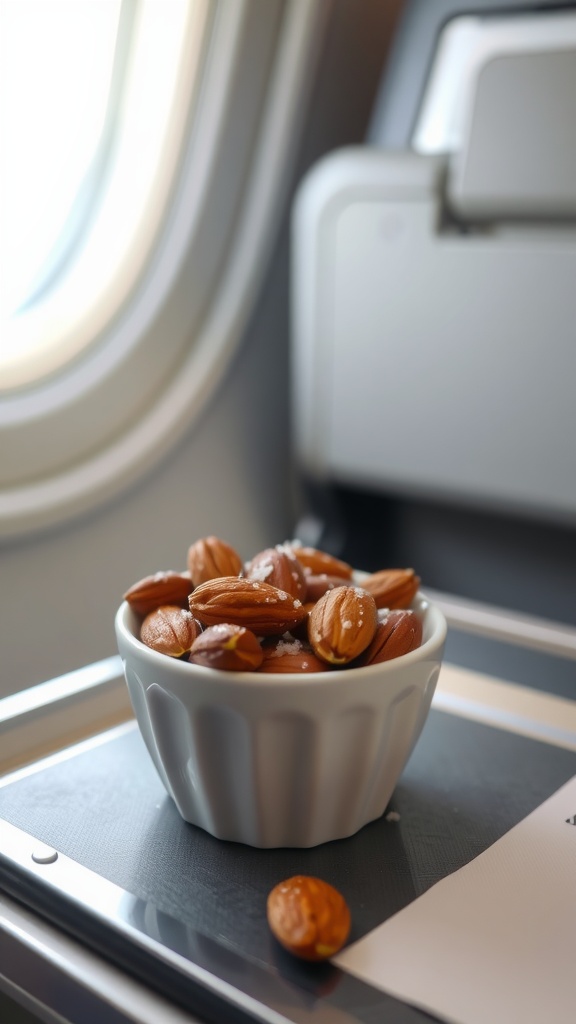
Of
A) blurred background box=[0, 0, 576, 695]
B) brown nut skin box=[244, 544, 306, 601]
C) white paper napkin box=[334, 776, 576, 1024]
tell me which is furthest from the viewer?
blurred background box=[0, 0, 576, 695]

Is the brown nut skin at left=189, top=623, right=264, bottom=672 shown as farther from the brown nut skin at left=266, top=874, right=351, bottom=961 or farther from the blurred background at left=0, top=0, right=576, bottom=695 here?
the blurred background at left=0, top=0, right=576, bottom=695

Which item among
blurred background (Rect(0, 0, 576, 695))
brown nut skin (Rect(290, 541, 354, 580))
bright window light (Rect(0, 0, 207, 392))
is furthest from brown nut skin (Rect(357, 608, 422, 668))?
bright window light (Rect(0, 0, 207, 392))

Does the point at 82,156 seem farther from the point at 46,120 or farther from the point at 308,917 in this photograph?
the point at 308,917

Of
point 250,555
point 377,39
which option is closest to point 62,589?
point 250,555

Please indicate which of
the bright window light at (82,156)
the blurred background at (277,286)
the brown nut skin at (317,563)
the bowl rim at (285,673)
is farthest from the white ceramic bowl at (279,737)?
the bright window light at (82,156)

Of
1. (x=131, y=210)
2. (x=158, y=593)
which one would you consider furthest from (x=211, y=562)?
(x=131, y=210)
